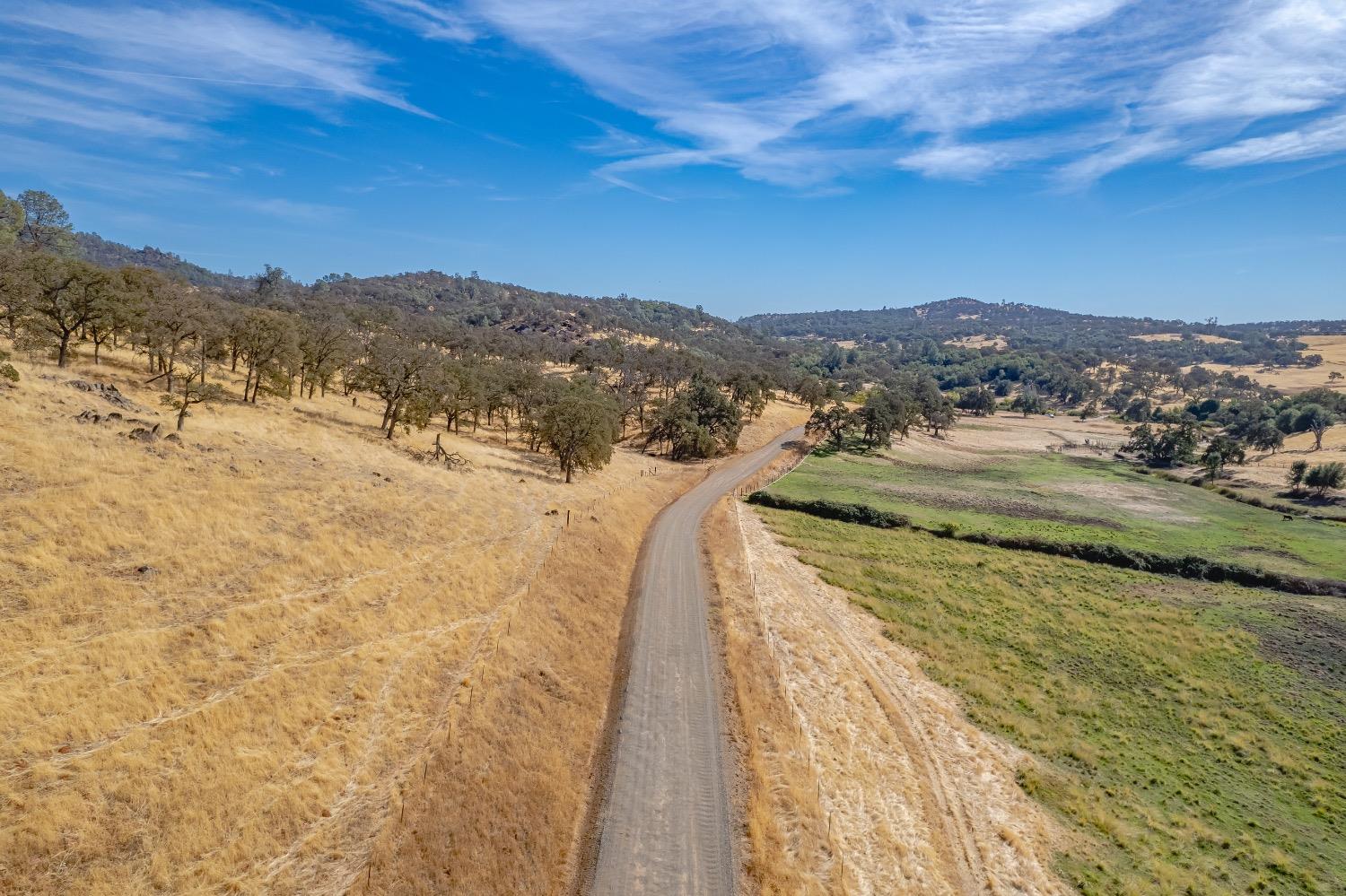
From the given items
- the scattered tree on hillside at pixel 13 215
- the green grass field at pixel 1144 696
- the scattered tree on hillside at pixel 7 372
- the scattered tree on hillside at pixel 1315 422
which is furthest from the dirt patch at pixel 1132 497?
the scattered tree on hillside at pixel 13 215

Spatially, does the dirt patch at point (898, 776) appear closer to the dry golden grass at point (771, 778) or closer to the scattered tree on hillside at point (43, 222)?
the dry golden grass at point (771, 778)

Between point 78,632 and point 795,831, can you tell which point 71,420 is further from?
point 795,831

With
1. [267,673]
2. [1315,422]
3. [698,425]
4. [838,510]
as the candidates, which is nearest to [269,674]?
[267,673]

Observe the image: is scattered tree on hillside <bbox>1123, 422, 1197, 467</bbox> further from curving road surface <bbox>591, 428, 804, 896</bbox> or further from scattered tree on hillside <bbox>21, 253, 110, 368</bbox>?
scattered tree on hillside <bbox>21, 253, 110, 368</bbox>

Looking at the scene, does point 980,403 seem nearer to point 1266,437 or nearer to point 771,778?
point 1266,437

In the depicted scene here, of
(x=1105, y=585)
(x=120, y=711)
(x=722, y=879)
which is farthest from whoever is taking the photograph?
(x=1105, y=585)

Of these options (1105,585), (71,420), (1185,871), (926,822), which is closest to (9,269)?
(71,420)
